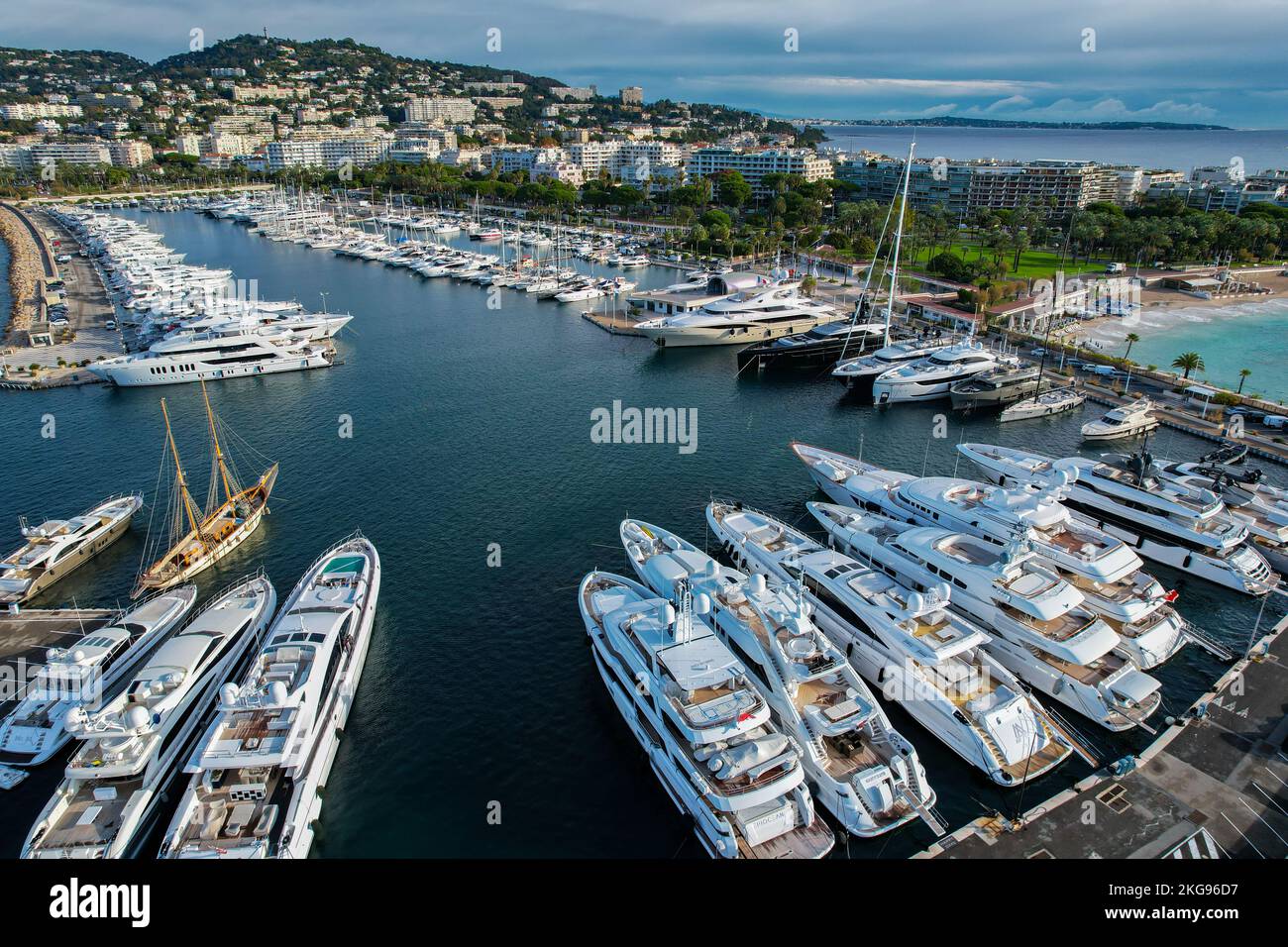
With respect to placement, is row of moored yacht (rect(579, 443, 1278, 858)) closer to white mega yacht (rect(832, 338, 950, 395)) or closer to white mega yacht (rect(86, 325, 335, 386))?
white mega yacht (rect(832, 338, 950, 395))

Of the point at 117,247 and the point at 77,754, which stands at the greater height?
the point at 117,247

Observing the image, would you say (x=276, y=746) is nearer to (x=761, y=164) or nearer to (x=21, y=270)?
(x=21, y=270)

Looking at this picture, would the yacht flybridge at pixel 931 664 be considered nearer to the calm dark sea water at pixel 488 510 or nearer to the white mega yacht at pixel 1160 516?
the calm dark sea water at pixel 488 510

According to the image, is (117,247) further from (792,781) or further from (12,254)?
(792,781)

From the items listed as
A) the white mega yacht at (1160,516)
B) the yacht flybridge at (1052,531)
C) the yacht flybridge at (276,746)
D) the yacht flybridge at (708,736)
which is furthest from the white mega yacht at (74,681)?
the white mega yacht at (1160,516)

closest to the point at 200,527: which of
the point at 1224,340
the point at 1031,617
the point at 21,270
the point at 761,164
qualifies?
the point at 1031,617

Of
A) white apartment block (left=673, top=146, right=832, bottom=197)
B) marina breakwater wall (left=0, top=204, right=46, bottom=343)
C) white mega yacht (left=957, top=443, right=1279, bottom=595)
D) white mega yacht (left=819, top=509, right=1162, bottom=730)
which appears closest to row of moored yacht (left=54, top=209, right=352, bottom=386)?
marina breakwater wall (left=0, top=204, right=46, bottom=343)
